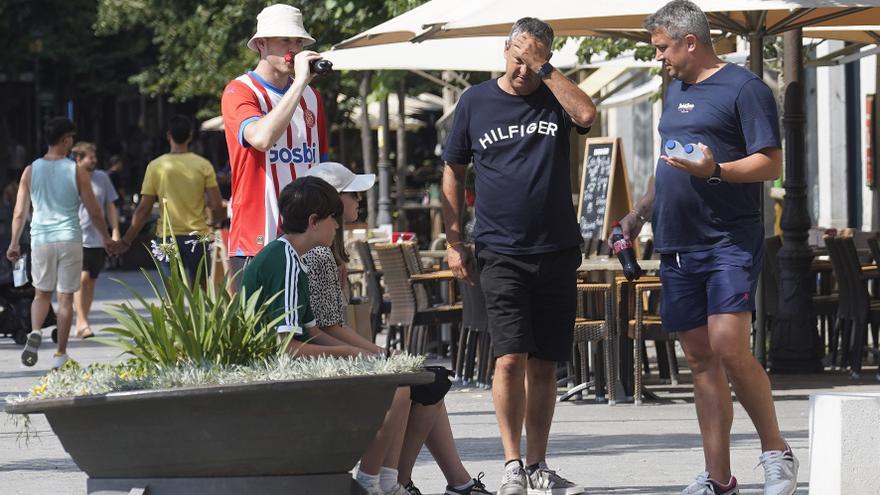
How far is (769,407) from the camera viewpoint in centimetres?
724

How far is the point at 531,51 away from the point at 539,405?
1425mm

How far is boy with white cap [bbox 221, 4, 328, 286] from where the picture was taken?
7168 millimetres

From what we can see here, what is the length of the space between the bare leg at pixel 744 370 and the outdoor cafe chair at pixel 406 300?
6366 millimetres

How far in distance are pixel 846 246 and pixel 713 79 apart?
5.52m

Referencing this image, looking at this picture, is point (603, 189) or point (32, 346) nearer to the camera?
point (32, 346)

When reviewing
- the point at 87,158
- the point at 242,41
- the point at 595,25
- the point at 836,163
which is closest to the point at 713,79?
the point at 595,25

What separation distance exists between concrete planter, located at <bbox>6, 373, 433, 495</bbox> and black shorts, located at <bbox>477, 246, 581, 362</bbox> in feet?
7.52

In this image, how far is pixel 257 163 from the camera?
23.6 ft

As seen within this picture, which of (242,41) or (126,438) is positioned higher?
(242,41)

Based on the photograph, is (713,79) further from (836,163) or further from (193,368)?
(836,163)

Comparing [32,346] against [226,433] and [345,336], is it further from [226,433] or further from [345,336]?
[226,433]

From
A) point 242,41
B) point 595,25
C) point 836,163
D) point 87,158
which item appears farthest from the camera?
point 242,41

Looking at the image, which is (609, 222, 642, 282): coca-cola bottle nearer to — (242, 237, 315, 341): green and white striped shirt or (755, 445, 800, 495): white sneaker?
(755, 445, 800, 495): white sneaker

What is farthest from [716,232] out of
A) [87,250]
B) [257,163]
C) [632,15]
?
[87,250]
